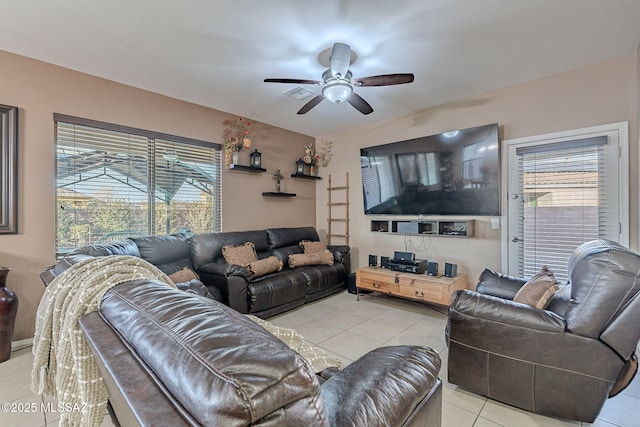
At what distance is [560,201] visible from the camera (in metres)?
3.10

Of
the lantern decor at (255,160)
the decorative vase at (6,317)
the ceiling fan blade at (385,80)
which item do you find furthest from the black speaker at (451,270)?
the decorative vase at (6,317)

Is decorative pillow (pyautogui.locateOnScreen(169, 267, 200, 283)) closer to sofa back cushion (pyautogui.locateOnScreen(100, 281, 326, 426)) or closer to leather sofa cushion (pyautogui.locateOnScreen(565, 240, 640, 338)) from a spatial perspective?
sofa back cushion (pyautogui.locateOnScreen(100, 281, 326, 426))

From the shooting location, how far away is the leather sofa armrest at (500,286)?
2.43 metres

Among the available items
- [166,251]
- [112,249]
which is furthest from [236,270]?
[112,249]

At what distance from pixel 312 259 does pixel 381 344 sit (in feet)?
5.51

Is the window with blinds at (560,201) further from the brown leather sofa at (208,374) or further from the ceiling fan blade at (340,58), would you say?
the brown leather sofa at (208,374)

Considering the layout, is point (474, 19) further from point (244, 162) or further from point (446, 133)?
point (244, 162)

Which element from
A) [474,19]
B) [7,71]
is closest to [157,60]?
[7,71]

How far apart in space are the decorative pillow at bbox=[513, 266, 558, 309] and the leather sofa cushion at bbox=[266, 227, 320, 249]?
10.1ft

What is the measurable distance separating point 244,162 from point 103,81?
1847 millimetres

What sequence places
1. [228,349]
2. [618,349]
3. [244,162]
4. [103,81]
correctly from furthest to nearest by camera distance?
1. [244,162]
2. [103,81]
3. [618,349]
4. [228,349]

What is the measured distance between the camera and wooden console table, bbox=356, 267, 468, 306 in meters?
3.29

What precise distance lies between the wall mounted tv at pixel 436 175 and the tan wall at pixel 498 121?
0.24 m

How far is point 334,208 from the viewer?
534 centimetres
